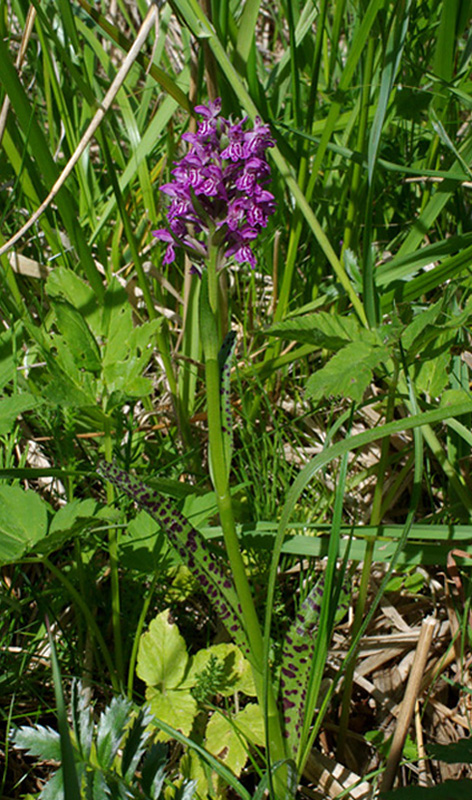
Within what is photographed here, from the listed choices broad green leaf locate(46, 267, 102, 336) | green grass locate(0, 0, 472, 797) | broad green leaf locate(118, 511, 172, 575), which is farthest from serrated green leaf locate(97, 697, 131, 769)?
broad green leaf locate(46, 267, 102, 336)

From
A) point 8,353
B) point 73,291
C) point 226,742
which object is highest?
point 73,291

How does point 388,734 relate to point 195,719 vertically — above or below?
below

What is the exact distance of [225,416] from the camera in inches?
50.3

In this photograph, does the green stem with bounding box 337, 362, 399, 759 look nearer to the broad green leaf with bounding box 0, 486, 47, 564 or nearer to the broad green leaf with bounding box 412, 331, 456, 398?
the broad green leaf with bounding box 412, 331, 456, 398

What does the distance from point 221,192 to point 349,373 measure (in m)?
0.43

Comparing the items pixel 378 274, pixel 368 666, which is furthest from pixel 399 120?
pixel 368 666

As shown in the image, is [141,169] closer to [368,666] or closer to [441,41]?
[441,41]

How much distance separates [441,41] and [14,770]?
75.4 inches

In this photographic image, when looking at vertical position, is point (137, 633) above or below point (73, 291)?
below

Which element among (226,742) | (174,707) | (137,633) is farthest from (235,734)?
(137,633)

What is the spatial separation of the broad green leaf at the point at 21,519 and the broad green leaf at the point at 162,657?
0.32 metres

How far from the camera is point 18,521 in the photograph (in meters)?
1.19

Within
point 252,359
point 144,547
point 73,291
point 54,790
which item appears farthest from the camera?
point 252,359

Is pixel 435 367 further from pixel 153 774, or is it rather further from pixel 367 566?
pixel 153 774
